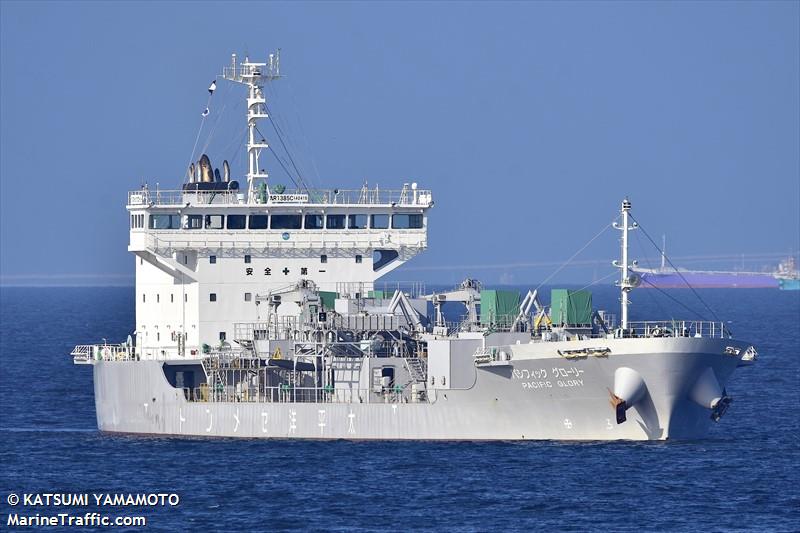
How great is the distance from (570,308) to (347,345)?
637 centimetres

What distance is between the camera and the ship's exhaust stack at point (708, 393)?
45750 millimetres

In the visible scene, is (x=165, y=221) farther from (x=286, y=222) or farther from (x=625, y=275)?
(x=625, y=275)

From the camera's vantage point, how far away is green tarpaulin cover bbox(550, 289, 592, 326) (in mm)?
48594

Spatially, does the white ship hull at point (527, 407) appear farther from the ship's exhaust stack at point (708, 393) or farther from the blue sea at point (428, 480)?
the blue sea at point (428, 480)

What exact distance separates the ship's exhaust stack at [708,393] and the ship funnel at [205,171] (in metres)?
17.2

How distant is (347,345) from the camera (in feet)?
163

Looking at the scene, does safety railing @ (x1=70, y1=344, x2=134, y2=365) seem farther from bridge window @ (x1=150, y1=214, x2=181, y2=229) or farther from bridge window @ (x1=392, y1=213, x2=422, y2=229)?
bridge window @ (x1=392, y1=213, x2=422, y2=229)

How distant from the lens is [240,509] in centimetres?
3994

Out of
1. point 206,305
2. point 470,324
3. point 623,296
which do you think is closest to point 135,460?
point 206,305

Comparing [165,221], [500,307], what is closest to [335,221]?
[165,221]

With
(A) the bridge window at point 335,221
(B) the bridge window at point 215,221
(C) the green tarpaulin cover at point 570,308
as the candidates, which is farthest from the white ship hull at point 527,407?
(A) the bridge window at point 335,221

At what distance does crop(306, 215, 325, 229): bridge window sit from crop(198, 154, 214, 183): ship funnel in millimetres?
3590

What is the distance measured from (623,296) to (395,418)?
7.38m

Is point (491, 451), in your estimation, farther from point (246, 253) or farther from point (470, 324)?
point (246, 253)
